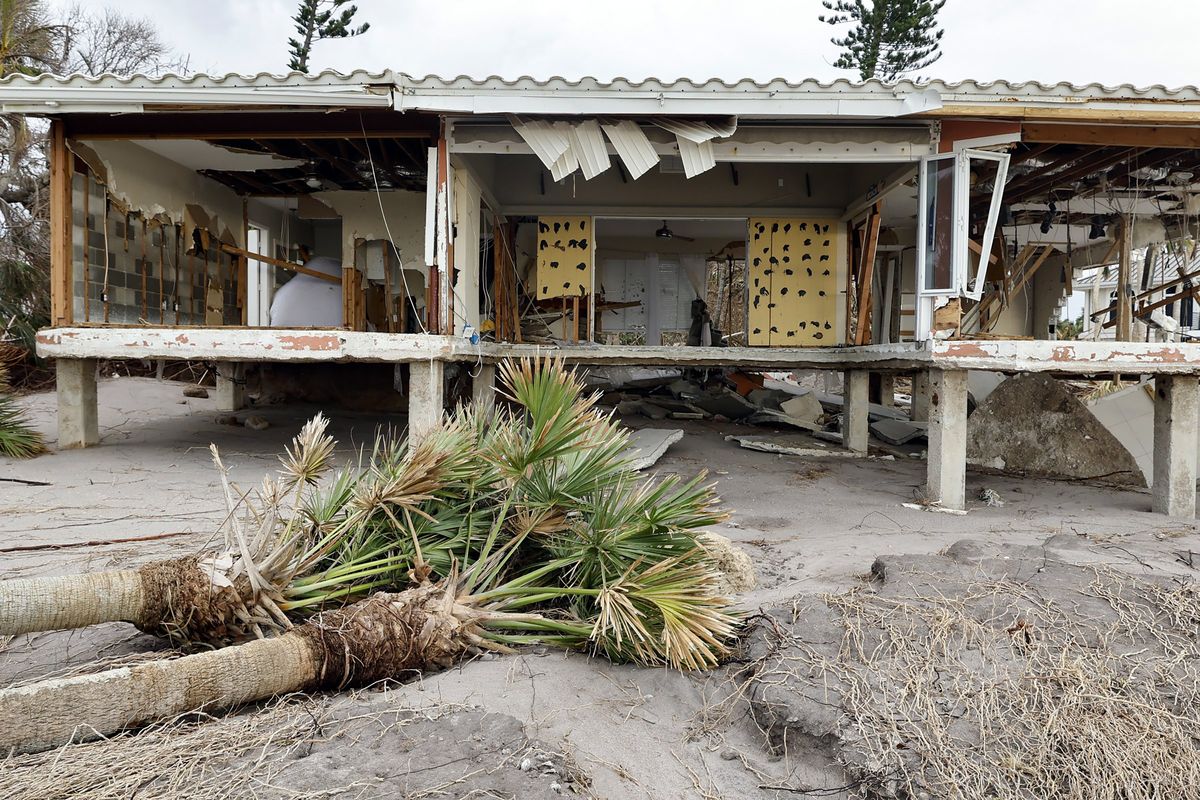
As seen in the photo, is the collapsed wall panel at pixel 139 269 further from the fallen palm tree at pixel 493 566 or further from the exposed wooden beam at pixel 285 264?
the fallen palm tree at pixel 493 566

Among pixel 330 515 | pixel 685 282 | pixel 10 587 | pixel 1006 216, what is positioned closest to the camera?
pixel 10 587

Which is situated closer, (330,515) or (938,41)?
(330,515)

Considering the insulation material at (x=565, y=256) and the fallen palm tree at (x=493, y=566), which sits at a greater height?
the insulation material at (x=565, y=256)

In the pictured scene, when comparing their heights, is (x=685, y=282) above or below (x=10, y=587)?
above

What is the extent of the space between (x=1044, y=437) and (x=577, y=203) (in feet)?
24.1

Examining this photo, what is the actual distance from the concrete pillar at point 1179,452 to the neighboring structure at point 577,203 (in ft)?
0.07

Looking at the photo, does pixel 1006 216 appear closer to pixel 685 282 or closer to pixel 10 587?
pixel 685 282

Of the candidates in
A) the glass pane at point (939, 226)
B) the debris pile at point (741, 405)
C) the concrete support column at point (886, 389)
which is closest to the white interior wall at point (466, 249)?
the debris pile at point (741, 405)

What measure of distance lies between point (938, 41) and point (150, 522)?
88.0ft

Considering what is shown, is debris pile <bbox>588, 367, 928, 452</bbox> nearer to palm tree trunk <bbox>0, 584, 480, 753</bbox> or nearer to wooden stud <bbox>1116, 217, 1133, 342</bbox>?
wooden stud <bbox>1116, 217, 1133, 342</bbox>

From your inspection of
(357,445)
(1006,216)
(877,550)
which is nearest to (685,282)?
(1006,216)

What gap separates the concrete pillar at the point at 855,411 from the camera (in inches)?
467

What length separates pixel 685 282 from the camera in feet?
59.9

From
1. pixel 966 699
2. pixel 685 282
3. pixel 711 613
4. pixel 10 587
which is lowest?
pixel 966 699
